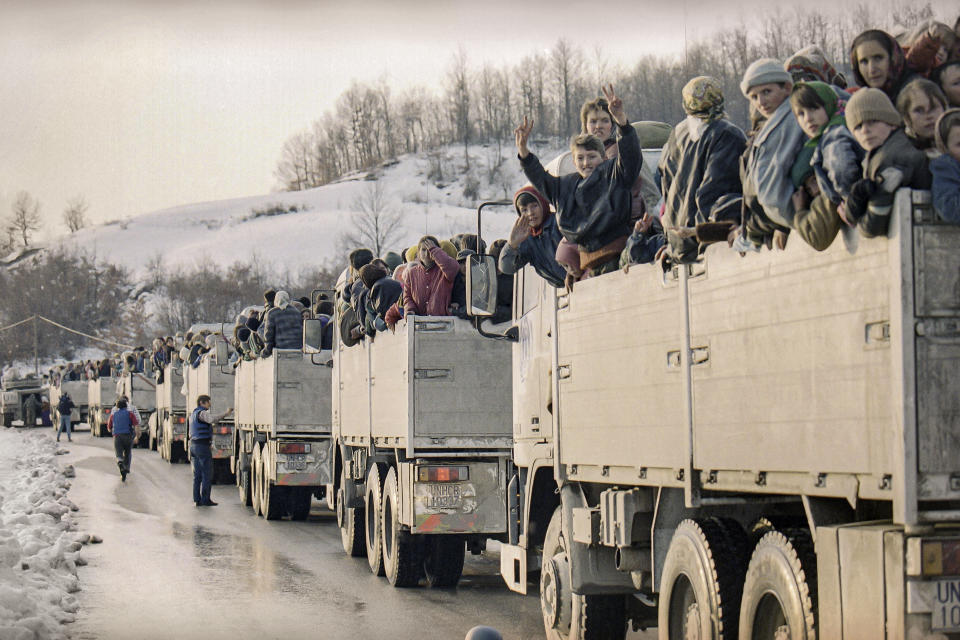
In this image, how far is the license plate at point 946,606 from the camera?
4.67 m

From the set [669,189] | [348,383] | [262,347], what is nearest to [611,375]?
[669,189]

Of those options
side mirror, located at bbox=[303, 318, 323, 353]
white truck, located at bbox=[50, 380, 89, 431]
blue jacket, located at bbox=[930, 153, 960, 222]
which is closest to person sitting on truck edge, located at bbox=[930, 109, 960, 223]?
blue jacket, located at bbox=[930, 153, 960, 222]

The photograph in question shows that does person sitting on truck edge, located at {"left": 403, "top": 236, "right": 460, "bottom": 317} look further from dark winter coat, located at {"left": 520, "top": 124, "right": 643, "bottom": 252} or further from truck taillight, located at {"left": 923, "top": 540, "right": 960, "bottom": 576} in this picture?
truck taillight, located at {"left": 923, "top": 540, "right": 960, "bottom": 576}

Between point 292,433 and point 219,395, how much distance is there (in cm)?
856

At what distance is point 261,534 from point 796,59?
45.5 ft

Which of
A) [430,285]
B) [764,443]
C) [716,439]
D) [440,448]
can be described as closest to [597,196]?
[716,439]

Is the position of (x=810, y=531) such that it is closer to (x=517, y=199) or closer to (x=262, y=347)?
(x=517, y=199)

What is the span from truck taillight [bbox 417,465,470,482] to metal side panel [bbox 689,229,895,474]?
6006mm

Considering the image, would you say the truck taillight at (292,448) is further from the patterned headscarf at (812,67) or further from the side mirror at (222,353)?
the patterned headscarf at (812,67)

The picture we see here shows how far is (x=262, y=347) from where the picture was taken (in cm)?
2230

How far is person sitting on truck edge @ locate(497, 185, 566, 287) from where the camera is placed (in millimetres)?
9781

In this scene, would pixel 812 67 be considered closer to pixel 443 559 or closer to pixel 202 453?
pixel 443 559

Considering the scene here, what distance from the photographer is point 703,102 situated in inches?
283

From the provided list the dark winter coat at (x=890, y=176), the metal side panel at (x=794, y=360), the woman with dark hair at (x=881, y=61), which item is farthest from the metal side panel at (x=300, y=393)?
the dark winter coat at (x=890, y=176)
